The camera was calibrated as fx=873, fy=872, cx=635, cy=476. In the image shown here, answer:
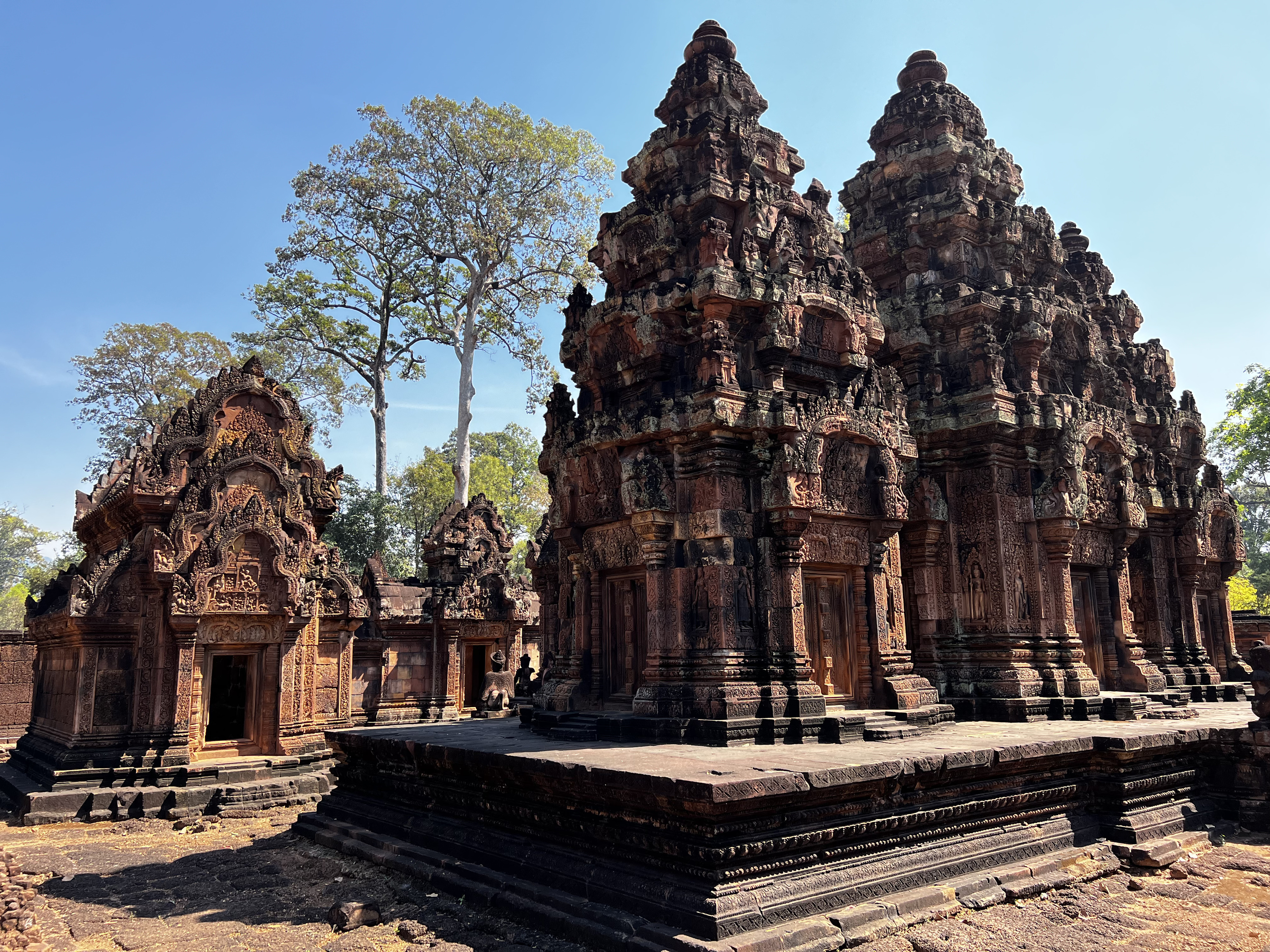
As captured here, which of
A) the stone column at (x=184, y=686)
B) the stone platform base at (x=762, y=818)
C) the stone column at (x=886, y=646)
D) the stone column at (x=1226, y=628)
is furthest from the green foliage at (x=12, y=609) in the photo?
the stone column at (x=1226, y=628)

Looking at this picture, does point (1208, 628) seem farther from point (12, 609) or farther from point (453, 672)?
point (12, 609)

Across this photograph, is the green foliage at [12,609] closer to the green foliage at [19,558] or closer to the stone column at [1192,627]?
the green foliage at [19,558]

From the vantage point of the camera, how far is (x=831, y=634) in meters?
9.48

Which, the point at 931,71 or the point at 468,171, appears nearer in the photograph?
the point at 931,71

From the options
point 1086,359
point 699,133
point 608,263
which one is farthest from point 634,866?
point 1086,359

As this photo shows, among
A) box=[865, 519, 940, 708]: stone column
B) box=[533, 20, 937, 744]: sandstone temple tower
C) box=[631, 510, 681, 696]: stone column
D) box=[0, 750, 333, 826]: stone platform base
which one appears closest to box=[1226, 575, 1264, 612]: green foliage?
box=[865, 519, 940, 708]: stone column

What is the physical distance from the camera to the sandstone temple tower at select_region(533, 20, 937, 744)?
8.66 metres

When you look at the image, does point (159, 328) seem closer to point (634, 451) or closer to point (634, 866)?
point (634, 451)

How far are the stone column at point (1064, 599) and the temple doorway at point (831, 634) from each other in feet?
12.3

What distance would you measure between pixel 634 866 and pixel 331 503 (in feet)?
31.2

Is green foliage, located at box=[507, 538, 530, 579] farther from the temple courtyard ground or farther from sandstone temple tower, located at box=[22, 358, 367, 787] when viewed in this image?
the temple courtyard ground

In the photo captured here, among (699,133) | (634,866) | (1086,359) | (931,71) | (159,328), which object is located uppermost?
(159,328)

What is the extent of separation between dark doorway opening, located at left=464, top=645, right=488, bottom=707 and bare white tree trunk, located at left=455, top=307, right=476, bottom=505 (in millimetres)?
5112

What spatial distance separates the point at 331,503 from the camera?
549 inches
